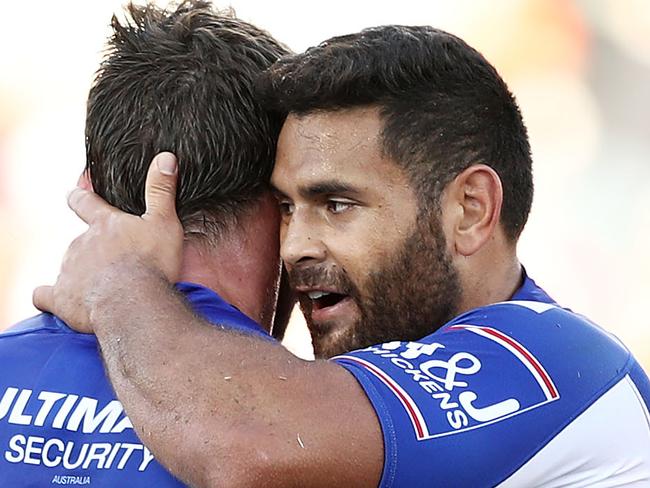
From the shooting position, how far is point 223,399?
5.66 feet

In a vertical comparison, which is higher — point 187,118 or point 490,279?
point 187,118

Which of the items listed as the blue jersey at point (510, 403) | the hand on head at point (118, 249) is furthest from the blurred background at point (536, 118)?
the blue jersey at point (510, 403)

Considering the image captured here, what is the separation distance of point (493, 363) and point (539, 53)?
5.36 metres

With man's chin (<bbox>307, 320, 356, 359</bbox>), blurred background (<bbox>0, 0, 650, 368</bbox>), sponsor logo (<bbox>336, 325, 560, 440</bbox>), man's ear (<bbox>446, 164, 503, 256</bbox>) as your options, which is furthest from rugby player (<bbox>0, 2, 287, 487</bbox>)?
blurred background (<bbox>0, 0, 650, 368</bbox>)

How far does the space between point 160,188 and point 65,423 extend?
45 centimetres

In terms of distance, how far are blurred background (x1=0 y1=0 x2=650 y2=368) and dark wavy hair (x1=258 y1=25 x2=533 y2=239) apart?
169 inches

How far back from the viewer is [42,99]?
668 centimetres

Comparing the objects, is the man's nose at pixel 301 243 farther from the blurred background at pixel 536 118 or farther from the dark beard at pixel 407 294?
the blurred background at pixel 536 118

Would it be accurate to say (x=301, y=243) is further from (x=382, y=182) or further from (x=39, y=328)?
(x=39, y=328)

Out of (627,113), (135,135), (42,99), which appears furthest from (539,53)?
(135,135)

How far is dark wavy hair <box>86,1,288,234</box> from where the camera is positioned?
2.09 m

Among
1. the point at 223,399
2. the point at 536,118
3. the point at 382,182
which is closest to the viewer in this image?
the point at 223,399

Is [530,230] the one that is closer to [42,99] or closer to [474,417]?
[42,99]

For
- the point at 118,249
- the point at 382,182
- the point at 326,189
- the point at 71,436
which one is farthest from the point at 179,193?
the point at 71,436
